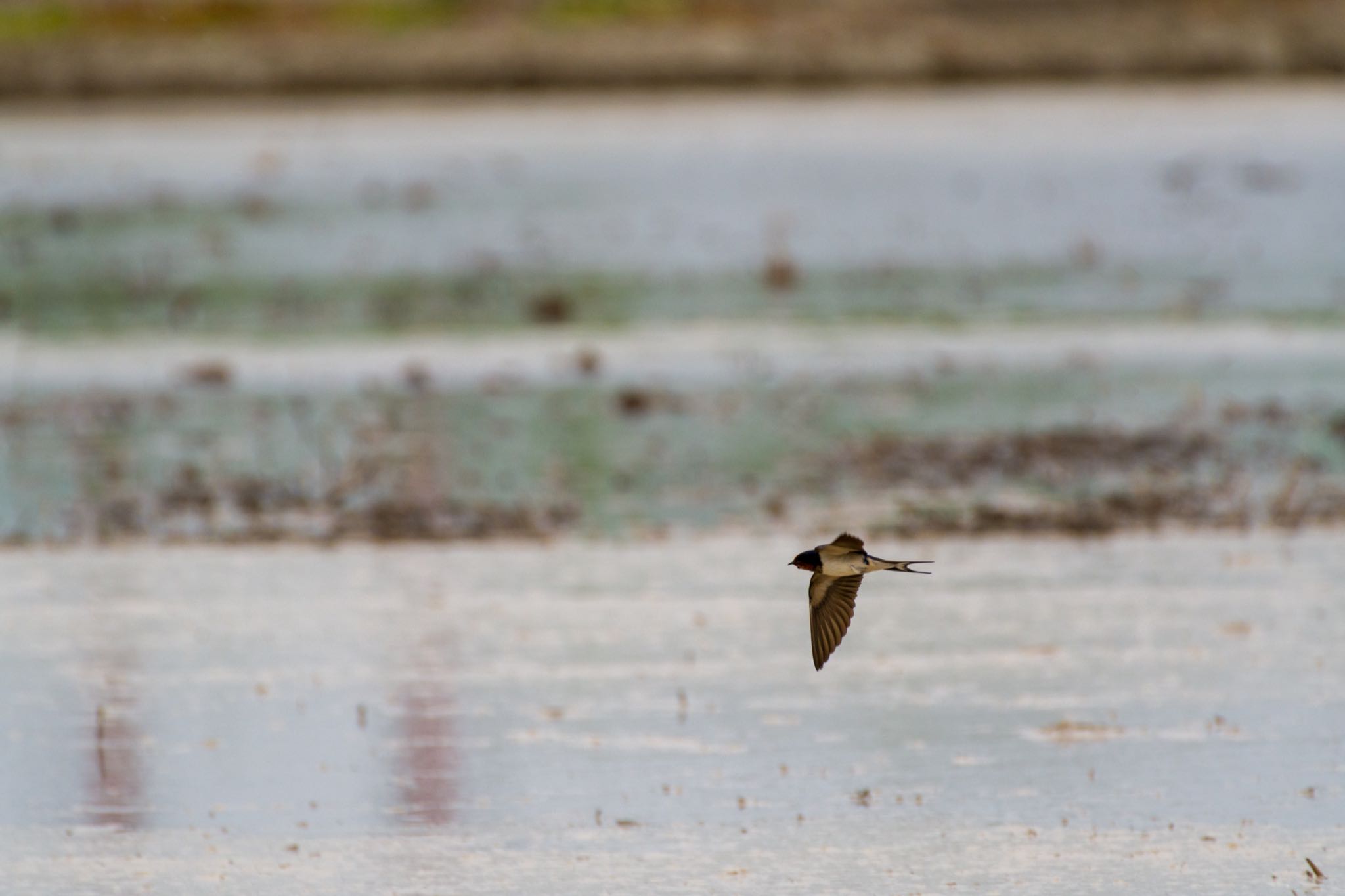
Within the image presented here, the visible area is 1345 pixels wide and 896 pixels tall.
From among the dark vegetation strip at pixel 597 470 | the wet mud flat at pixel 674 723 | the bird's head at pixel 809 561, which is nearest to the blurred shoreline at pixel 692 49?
the dark vegetation strip at pixel 597 470

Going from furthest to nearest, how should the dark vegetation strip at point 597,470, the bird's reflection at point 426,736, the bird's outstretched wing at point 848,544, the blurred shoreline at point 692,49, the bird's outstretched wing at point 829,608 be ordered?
1. the blurred shoreline at point 692,49
2. the dark vegetation strip at point 597,470
3. the bird's reflection at point 426,736
4. the bird's outstretched wing at point 829,608
5. the bird's outstretched wing at point 848,544

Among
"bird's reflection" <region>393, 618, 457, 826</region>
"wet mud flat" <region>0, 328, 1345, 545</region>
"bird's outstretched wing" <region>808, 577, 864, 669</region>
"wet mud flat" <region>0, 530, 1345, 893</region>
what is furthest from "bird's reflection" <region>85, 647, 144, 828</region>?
"wet mud flat" <region>0, 328, 1345, 545</region>

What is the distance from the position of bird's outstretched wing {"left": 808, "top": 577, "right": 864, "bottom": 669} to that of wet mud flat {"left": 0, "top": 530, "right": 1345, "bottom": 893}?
1.74ft

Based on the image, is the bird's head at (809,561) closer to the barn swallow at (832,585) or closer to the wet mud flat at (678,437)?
the barn swallow at (832,585)

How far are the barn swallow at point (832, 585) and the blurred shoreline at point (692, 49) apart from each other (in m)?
44.8

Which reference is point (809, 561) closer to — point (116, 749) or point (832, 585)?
point (832, 585)

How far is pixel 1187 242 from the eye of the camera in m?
28.7

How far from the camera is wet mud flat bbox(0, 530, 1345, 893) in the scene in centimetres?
659

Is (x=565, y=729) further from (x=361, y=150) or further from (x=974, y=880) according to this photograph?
(x=361, y=150)

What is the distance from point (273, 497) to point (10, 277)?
1652 centimetres

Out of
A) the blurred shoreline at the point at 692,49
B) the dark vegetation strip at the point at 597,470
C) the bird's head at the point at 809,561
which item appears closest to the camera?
the bird's head at the point at 809,561

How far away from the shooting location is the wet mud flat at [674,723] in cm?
659

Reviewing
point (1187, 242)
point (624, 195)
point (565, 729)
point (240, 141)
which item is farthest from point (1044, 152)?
point (565, 729)

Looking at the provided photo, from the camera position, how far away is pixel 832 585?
6703mm
